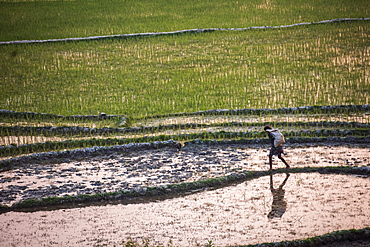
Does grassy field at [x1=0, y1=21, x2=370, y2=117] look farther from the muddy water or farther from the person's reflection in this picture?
the person's reflection

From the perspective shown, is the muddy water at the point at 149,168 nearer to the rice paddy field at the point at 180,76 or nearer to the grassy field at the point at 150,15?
the rice paddy field at the point at 180,76

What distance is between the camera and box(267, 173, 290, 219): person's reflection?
6.59 meters

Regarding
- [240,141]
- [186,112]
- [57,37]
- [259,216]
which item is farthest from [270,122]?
[57,37]

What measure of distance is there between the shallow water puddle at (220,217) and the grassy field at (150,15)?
9965 millimetres

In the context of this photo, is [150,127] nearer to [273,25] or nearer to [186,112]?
[186,112]

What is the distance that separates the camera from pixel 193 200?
719cm

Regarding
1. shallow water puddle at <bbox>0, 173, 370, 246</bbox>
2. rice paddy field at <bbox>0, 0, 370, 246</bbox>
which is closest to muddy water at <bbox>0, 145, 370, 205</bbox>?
rice paddy field at <bbox>0, 0, 370, 246</bbox>

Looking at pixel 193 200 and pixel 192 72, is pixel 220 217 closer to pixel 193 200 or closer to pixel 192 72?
pixel 193 200

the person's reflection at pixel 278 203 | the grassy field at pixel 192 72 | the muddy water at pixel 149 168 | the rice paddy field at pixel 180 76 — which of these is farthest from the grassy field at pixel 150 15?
the person's reflection at pixel 278 203

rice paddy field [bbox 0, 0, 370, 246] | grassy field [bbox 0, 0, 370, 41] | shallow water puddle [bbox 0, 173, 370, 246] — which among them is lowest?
shallow water puddle [bbox 0, 173, 370, 246]

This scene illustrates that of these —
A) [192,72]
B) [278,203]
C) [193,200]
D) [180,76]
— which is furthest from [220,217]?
[192,72]

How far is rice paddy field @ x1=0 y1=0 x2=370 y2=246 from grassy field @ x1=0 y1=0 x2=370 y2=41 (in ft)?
0.14

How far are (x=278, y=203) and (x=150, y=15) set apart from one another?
12412mm

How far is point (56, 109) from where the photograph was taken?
1127cm
